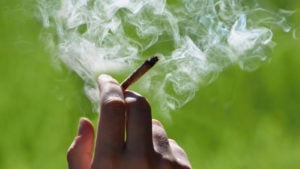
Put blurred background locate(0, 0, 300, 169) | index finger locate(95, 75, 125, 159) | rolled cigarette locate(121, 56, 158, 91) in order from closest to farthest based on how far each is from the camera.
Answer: index finger locate(95, 75, 125, 159)
rolled cigarette locate(121, 56, 158, 91)
blurred background locate(0, 0, 300, 169)

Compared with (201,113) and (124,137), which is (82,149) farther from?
(201,113)

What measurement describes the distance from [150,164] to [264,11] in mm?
609

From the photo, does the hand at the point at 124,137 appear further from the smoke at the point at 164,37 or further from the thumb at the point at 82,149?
the smoke at the point at 164,37

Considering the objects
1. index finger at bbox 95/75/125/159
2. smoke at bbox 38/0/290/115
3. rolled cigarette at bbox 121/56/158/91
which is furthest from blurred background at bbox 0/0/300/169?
index finger at bbox 95/75/125/159

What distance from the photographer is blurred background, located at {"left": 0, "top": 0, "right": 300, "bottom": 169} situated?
1012mm

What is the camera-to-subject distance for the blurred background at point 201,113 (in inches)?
39.8

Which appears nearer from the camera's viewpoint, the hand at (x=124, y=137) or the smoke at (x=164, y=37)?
the hand at (x=124, y=137)

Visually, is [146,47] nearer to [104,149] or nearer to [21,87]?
[21,87]

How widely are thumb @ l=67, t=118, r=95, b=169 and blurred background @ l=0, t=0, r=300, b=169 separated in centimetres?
41

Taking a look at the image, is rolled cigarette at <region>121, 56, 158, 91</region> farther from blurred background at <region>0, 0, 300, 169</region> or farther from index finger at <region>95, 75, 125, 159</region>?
blurred background at <region>0, 0, 300, 169</region>

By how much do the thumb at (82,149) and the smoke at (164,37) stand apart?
16.5 inches

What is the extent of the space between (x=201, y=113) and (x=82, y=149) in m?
0.45

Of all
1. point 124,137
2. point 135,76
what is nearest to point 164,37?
point 135,76

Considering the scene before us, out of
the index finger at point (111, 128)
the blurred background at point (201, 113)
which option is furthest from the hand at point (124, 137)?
the blurred background at point (201, 113)
